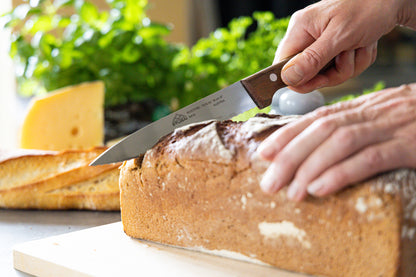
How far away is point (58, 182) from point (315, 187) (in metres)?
0.91

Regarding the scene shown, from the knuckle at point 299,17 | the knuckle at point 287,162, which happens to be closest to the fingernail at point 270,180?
the knuckle at point 287,162

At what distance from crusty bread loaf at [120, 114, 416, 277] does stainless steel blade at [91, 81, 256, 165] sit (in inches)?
1.1

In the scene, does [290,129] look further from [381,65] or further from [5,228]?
[381,65]

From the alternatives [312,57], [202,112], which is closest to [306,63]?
[312,57]

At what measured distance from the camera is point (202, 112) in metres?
1.08

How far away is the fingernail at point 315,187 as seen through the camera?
76 centimetres

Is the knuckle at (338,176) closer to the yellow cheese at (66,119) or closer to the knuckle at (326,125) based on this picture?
the knuckle at (326,125)

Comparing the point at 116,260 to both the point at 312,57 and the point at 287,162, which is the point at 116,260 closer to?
the point at 287,162

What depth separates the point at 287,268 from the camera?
2.93ft

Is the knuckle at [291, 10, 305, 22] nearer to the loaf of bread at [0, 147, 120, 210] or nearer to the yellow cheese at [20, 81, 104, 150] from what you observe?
the loaf of bread at [0, 147, 120, 210]

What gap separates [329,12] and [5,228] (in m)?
1.02

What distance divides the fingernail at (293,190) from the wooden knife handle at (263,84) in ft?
1.15

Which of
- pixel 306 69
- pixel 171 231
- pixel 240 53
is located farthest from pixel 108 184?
pixel 240 53

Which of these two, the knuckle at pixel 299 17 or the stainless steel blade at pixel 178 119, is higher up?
the knuckle at pixel 299 17
